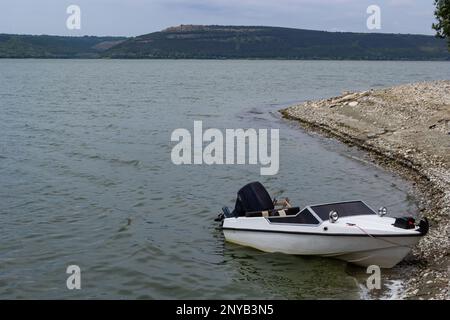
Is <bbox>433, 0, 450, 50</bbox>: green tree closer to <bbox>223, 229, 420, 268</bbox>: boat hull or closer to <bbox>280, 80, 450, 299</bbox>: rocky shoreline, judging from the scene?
<bbox>280, 80, 450, 299</bbox>: rocky shoreline

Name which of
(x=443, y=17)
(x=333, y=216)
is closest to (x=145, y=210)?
(x=333, y=216)

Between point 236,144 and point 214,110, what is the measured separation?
2271 centimetres

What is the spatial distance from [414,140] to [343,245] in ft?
58.6

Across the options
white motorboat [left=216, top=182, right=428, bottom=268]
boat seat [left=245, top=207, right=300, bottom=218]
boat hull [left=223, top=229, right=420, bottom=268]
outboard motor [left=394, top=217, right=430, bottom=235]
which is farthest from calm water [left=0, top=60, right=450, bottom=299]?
outboard motor [left=394, top=217, right=430, bottom=235]

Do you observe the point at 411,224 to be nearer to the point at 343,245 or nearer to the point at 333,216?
the point at 343,245

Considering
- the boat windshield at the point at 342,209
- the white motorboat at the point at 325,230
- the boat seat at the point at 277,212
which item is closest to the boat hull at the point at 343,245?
the white motorboat at the point at 325,230

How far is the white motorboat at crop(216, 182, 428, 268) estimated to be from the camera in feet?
48.1

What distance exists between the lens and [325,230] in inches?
602

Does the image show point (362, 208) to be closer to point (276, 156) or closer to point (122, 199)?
point (122, 199)

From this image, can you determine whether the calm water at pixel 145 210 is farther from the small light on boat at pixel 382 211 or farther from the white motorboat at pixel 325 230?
the small light on boat at pixel 382 211

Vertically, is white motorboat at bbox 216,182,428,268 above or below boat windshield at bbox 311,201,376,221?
below

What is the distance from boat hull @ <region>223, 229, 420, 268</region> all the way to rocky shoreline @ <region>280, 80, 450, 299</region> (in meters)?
0.81
